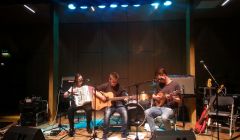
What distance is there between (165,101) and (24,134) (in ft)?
10.7

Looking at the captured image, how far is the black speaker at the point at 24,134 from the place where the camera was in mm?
3895

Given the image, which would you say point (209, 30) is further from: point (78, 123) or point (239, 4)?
point (78, 123)

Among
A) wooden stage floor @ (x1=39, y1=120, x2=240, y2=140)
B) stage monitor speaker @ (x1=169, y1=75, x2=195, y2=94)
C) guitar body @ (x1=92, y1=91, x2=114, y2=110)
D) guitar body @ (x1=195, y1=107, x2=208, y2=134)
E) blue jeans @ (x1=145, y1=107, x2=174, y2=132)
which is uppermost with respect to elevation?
stage monitor speaker @ (x1=169, y1=75, x2=195, y2=94)

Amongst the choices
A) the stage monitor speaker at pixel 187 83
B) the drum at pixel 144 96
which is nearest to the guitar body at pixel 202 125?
the stage monitor speaker at pixel 187 83

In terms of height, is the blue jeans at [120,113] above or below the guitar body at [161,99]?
below

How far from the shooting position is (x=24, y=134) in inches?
157

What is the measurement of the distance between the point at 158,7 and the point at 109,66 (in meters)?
3.23

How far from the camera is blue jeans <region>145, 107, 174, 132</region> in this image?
584cm

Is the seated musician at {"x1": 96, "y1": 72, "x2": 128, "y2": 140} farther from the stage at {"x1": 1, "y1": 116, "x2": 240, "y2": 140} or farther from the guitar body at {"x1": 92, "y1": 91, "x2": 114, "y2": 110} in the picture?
the stage at {"x1": 1, "y1": 116, "x2": 240, "y2": 140}

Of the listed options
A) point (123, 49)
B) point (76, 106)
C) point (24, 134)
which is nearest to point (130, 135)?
point (76, 106)

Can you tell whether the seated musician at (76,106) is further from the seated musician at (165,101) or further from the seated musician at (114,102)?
the seated musician at (165,101)

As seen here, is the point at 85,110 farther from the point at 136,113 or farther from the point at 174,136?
the point at 174,136

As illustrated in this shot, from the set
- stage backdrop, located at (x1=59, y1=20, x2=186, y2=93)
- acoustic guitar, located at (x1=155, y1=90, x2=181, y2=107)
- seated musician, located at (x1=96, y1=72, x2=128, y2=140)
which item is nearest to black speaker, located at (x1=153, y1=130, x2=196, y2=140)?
acoustic guitar, located at (x1=155, y1=90, x2=181, y2=107)

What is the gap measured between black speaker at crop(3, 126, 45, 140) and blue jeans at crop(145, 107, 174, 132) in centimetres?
255
